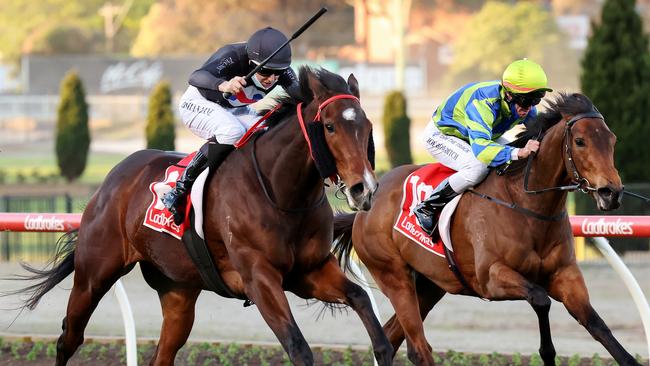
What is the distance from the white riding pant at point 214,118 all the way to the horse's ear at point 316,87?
563 millimetres

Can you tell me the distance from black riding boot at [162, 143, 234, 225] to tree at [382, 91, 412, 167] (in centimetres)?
1835

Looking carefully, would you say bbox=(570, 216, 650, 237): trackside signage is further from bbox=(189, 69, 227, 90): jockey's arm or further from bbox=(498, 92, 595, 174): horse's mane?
bbox=(189, 69, 227, 90): jockey's arm

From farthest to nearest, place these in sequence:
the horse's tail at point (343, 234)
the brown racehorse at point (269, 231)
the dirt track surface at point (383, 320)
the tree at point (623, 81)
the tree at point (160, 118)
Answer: the tree at point (160, 118) < the tree at point (623, 81) < the dirt track surface at point (383, 320) < the horse's tail at point (343, 234) < the brown racehorse at point (269, 231)

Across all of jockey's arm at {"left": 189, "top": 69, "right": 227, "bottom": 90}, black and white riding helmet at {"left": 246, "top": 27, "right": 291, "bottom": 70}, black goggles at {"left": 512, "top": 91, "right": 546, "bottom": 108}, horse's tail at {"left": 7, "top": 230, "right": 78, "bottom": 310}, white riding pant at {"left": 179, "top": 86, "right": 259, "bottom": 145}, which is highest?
black and white riding helmet at {"left": 246, "top": 27, "right": 291, "bottom": 70}

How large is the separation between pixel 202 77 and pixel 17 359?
9.10 feet

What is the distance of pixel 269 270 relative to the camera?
17.0 ft

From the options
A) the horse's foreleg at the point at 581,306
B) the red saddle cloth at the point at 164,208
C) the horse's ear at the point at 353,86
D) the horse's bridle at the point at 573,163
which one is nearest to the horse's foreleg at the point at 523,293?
the horse's foreleg at the point at 581,306

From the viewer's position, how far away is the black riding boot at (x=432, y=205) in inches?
246

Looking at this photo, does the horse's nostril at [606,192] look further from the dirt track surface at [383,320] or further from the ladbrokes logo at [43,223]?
the ladbrokes logo at [43,223]

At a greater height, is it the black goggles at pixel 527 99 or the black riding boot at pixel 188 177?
the black goggles at pixel 527 99

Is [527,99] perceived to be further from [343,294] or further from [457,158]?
[343,294]

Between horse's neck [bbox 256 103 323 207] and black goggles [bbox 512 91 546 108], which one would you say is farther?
black goggles [bbox 512 91 546 108]

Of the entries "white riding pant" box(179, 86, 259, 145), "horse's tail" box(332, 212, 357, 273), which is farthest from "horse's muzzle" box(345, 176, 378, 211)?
"horse's tail" box(332, 212, 357, 273)

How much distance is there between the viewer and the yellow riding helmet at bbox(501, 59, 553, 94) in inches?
230
